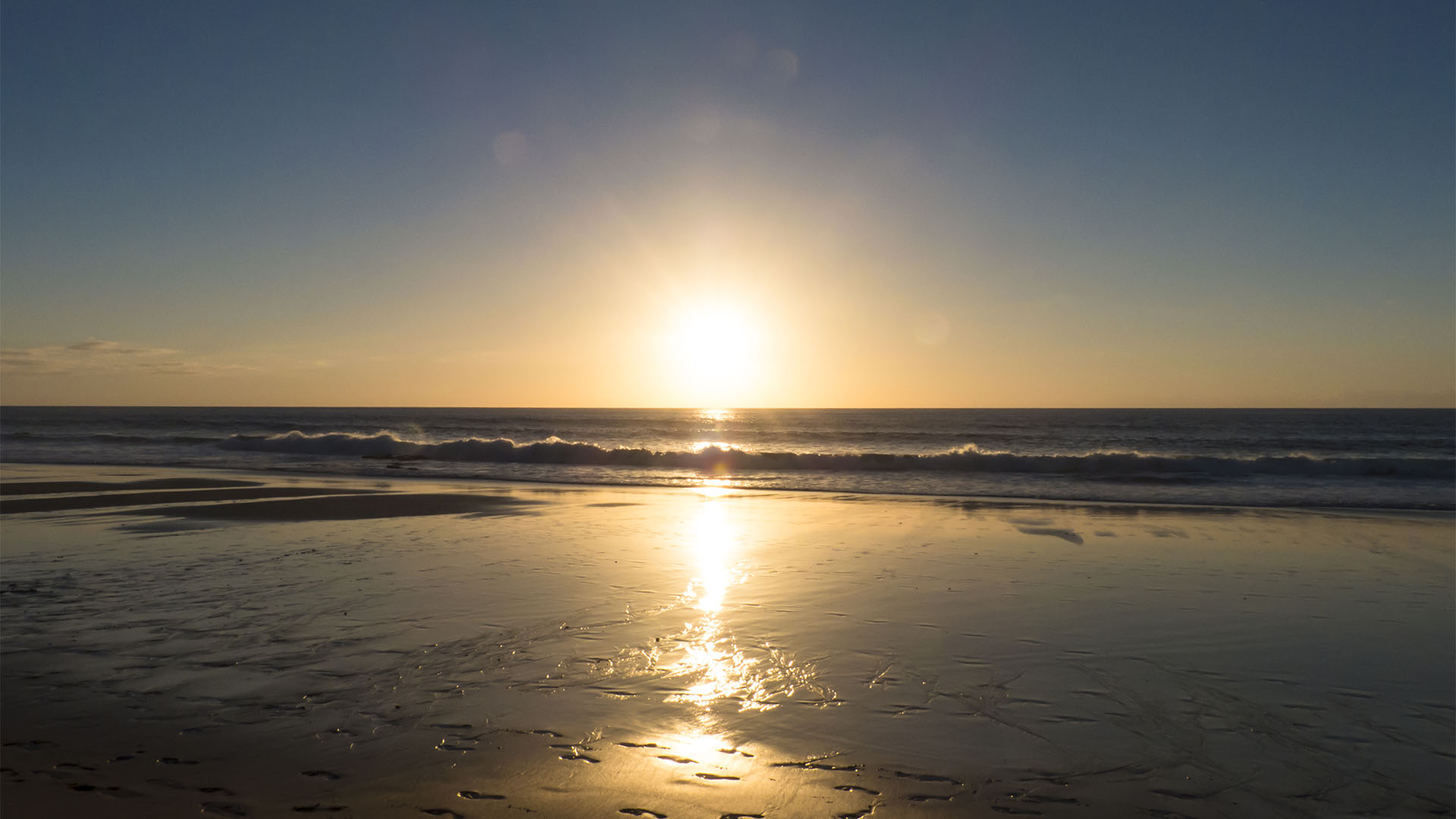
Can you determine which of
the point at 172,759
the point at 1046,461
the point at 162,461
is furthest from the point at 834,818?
the point at 162,461

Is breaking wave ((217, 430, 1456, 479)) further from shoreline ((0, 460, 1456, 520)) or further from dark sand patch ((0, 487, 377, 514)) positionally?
dark sand patch ((0, 487, 377, 514))

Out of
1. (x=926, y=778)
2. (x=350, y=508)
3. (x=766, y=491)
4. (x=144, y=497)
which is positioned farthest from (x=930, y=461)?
(x=926, y=778)

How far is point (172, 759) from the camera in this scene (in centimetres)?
425

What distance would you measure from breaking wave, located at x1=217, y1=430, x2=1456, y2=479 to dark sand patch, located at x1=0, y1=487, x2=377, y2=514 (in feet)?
43.2

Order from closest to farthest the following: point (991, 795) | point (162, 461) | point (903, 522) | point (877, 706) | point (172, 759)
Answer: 1. point (991, 795)
2. point (172, 759)
3. point (877, 706)
4. point (903, 522)
5. point (162, 461)

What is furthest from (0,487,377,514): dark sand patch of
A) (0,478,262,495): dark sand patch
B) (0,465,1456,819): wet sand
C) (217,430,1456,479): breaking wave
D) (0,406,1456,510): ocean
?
(217,430,1456,479): breaking wave

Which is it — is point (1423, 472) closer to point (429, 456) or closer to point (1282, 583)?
point (1282, 583)

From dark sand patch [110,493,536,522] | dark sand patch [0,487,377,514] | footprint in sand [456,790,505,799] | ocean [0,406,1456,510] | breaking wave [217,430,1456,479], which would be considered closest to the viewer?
footprint in sand [456,790,505,799]

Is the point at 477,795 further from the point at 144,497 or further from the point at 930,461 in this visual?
the point at 930,461

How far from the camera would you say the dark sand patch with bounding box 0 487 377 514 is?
49.5ft

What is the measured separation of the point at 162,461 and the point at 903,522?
29.5 metres

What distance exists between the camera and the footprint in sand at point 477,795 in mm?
3873

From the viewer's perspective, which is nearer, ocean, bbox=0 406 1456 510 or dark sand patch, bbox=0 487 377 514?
dark sand patch, bbox=0 487 377 514

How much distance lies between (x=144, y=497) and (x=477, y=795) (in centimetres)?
1714
